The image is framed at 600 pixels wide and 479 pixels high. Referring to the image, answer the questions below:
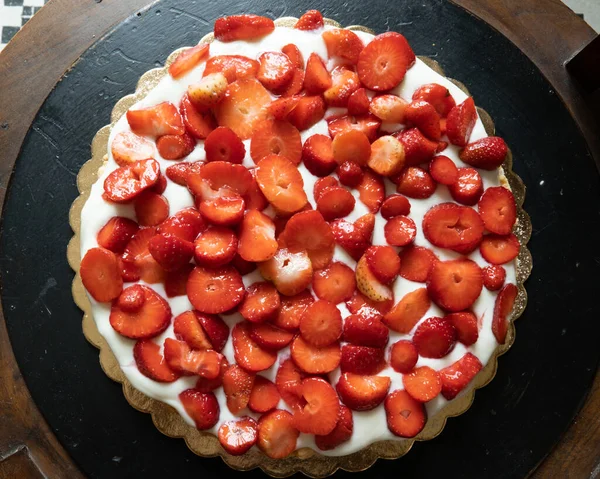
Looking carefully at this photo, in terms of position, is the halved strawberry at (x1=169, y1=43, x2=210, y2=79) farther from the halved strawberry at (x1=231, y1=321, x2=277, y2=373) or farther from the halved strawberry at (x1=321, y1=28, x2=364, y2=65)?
the halved strawberry at (x1=231, y1=321, x2=277, y2=373)

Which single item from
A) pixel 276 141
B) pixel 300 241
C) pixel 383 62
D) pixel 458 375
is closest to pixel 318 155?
pixel 276 141

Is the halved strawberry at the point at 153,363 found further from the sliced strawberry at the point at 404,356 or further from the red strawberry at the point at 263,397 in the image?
the sliced strawberry at the point at 404,356

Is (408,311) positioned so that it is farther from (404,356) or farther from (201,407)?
(201,407)

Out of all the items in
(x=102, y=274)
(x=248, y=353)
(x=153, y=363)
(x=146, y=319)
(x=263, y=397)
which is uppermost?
(x=102, y=274)

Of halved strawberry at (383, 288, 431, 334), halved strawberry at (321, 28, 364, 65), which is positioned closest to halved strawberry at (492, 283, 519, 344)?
halved strawberry at (383, 288, 431, 334)

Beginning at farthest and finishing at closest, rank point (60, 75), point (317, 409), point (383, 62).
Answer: point (60, 75) < point (383, 62) < point (317, 409)

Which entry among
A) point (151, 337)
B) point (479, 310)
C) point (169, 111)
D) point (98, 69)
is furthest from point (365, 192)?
point (98, 69)

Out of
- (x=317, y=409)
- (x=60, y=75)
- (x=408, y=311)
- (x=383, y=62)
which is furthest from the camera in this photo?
(x=60, y=75)

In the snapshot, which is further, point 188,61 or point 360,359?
point 188,61
